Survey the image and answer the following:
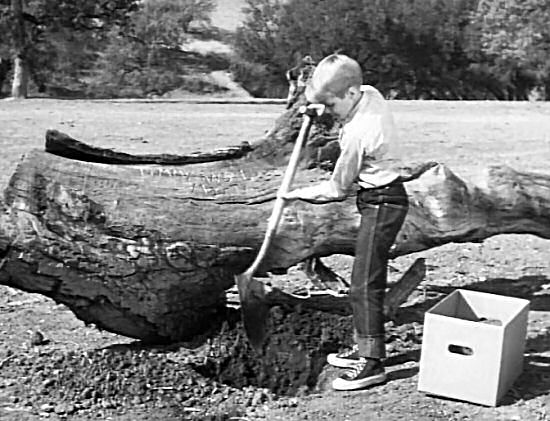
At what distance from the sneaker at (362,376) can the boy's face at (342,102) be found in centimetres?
108

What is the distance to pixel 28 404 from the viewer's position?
4.66m

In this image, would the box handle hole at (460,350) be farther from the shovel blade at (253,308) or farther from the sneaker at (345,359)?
the shovel blade at (253,308)

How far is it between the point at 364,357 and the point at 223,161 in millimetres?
1458

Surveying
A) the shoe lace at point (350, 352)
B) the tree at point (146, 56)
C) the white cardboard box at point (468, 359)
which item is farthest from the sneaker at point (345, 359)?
the tree at point (146, 56)

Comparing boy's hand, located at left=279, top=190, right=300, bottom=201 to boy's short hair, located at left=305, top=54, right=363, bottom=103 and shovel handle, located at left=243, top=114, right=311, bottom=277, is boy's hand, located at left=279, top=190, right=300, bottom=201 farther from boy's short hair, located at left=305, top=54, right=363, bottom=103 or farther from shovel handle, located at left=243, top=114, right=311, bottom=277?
boy's short hair, located at left=305, top=54, right=363, bottom=103

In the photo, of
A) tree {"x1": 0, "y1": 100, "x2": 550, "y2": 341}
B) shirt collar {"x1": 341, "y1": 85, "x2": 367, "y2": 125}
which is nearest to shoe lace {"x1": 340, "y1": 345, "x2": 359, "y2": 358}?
tree {"x1": 0, "y1": 100, "x2": 550, "y2": 341}

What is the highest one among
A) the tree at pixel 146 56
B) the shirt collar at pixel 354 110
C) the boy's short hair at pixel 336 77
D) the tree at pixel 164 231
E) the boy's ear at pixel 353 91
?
the boy's short hair at pixel 336 77

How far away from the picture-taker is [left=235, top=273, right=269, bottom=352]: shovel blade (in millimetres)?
5039

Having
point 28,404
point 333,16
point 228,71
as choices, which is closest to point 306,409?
point 28,404

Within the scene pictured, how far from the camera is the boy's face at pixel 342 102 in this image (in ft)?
14.6

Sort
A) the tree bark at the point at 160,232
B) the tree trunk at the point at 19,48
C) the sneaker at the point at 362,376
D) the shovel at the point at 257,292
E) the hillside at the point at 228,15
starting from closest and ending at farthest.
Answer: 1. the sneaker at the point at 362,376
2. the shovel at the point at 257,292
3. the tree bark at the point at 160,232
4. the tree trunk at the point at 19,48
5. the hillside at the point at 228,15

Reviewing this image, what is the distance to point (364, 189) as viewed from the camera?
466 centimetres

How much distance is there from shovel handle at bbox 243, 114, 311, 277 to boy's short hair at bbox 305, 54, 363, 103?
0.78ft

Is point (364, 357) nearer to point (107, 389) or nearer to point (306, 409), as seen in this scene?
point (306, 409)
